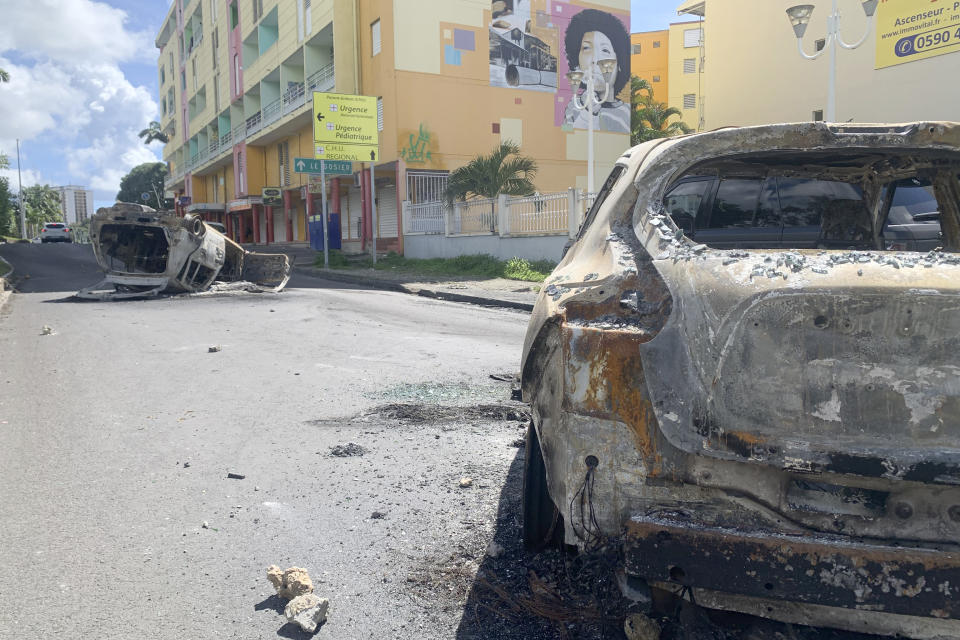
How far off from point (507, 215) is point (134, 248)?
948 cm

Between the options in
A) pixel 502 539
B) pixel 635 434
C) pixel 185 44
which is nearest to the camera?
pixel 635 434

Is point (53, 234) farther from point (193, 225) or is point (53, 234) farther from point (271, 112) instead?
point (193, 225)

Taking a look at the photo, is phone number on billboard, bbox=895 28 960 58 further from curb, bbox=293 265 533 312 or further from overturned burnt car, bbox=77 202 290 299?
overturned burnt car, bbox=77 202 290 299

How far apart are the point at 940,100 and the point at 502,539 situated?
2302cm

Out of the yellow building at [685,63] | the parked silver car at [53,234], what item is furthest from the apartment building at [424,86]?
the yellow building at [685,63]

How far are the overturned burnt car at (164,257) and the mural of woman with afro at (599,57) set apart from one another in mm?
17606

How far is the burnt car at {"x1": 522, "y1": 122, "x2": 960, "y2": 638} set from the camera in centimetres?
182

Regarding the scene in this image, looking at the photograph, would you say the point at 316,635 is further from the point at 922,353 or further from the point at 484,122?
the point at 484,122

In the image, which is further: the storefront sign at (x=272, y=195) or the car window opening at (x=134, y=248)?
the storefront sign at (x=272, y=195)

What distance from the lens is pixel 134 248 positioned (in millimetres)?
14750

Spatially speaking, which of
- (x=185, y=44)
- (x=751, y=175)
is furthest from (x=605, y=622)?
(x=185, y=44)

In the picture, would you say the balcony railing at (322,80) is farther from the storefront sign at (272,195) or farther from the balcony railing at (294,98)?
the storefront sign at (272,195)

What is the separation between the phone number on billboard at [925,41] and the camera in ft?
65.5

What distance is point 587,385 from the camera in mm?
2068
